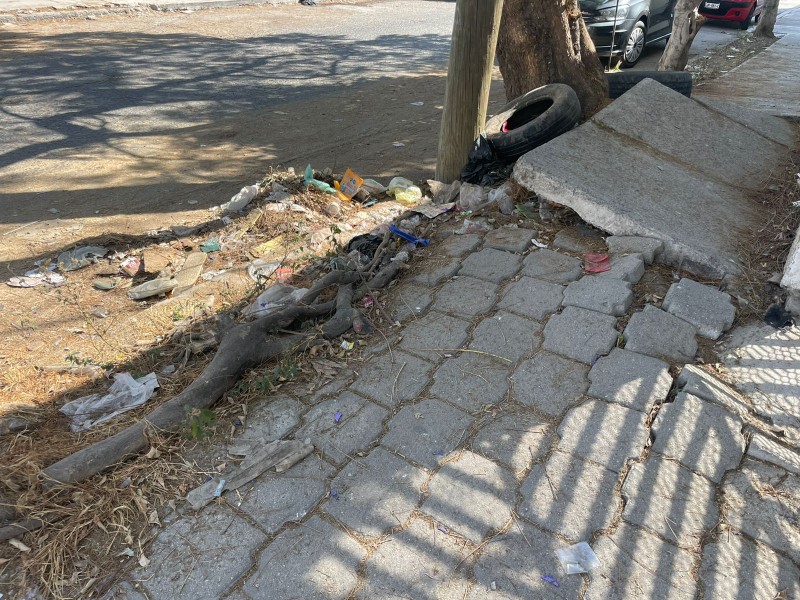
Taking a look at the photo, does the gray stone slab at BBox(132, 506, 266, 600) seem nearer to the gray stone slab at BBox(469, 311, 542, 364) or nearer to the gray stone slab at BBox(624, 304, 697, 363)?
the gray stone slab at BBox(469, 311, 542, 364)

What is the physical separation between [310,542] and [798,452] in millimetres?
1968

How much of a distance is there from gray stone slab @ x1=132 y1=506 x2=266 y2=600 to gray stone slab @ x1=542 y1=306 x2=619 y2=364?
1.64 m

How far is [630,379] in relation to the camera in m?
2.56

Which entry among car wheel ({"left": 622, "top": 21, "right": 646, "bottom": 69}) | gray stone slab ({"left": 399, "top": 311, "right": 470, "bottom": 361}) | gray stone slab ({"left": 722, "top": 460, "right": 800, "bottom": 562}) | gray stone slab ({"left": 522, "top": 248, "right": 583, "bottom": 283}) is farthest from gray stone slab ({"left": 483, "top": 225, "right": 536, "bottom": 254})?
car wheel ({"left": 622, "top": 21, "right": 646, "bottom": 69})

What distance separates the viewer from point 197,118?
713 centimetres

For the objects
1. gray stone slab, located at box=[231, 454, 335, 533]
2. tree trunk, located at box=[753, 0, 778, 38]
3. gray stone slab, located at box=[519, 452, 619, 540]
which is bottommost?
gray stone slab, located at box=[231, 454, 335, 533]

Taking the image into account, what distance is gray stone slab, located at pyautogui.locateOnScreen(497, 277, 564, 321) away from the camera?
10.0 ft

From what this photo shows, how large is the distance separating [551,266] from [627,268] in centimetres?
43

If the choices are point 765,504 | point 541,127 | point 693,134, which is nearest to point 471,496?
point 765,504

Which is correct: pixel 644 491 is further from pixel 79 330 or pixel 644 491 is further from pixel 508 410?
pixel 79 330

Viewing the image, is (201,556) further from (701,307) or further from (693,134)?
(693,134)

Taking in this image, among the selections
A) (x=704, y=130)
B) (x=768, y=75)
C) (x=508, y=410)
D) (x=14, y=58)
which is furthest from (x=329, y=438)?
(x=14, y=58)

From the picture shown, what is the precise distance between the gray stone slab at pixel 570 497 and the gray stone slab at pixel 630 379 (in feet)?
1.36

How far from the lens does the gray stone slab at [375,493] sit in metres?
2.02
